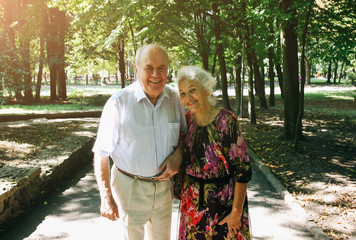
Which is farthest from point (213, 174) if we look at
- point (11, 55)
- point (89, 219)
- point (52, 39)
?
point (52, 39)

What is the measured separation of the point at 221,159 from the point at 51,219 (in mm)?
3292

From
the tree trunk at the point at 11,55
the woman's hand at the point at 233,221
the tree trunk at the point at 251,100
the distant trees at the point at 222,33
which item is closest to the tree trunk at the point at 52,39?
the distant trees at the point at 222,33

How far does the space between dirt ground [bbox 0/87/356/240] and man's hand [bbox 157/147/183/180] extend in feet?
8.30

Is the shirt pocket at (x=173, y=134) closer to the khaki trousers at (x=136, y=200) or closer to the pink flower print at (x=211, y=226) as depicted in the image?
the khaki trousers at (x=136, y=200)

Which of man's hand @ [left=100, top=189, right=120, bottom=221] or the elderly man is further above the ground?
the elderly man

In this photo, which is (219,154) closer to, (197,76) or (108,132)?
(197,76)

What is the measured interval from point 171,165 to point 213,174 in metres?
0.35

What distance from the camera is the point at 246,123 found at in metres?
12.6

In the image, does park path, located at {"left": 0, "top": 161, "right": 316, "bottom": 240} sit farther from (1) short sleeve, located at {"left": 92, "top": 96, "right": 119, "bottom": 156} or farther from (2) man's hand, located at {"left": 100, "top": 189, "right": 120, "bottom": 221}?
(1) short sleeve, located at {"left": 92, "top": 96, "right": 119, "bottom": 156}

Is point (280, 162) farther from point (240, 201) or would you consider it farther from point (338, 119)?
point (338, 119)

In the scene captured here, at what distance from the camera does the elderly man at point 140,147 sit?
2438 mm

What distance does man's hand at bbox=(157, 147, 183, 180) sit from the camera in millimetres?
2451

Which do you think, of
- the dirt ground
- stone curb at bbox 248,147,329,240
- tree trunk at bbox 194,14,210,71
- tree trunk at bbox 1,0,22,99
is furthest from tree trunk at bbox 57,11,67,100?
stone curb at bbox 248,147,329,240

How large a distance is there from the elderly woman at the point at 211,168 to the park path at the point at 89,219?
1.58m
